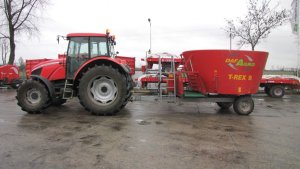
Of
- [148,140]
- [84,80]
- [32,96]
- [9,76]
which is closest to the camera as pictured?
[148,140]

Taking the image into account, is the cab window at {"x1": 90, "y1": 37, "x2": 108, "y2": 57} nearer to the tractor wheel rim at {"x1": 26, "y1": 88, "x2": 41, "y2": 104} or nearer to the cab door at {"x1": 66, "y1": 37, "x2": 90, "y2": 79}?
the cab door at {"x1": 66, "y1": 37, "x2": 90, "y2": 79}

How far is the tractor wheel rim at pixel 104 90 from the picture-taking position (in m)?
9.27

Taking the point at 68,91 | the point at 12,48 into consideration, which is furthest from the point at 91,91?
the point at 12,48

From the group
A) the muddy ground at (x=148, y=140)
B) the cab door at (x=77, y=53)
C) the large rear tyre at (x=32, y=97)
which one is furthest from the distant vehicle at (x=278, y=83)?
the large rear tyre at (x=32, y=97)

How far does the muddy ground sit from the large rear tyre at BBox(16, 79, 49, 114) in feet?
0.90

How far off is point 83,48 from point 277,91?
37.7 ft

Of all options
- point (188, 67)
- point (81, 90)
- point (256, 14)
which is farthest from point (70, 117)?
point (256, 14)

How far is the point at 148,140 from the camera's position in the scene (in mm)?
6301

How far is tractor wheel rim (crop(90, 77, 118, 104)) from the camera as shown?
9266 mm

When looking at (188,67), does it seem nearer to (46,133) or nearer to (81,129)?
(81,129)

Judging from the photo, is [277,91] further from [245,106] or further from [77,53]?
[77,53]

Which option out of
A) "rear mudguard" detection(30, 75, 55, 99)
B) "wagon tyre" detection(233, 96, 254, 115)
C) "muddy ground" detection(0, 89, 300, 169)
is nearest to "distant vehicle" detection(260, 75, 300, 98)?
"muddy ground" detection(0, 89, 300, 169)

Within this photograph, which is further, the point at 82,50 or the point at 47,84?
the point at 82,50

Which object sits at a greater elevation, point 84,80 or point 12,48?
point 12,48
